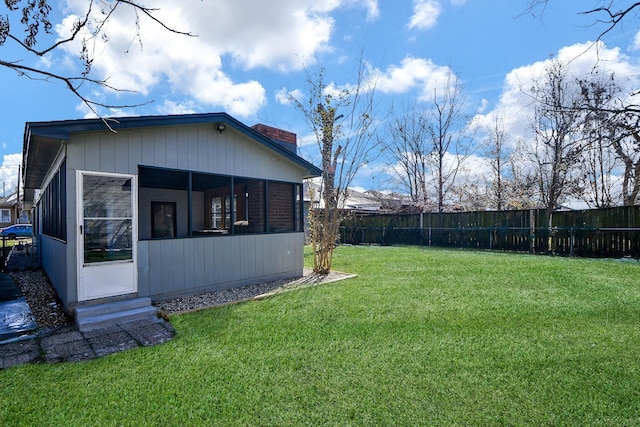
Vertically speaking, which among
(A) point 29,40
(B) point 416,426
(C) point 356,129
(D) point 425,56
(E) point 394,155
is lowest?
(B) point 416,426

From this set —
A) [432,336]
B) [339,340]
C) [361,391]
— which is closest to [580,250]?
[432,336]

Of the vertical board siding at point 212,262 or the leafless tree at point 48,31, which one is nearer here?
the leafless tree at point 48,31

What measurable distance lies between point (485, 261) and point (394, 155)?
14833 millimetres

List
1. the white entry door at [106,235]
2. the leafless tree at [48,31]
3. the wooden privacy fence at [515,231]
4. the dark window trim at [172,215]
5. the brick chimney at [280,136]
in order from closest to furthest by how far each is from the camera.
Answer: the leafless tree at [48,31], the white entry door at [106,235], the wooden privacy fence at [515,231], the brick chimney at [280,136], the dark window trim at [172,215]

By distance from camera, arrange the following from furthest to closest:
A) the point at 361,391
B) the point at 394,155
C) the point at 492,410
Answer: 1. the point at 394,155
2. the point at 361,391
3. the point at 492,410

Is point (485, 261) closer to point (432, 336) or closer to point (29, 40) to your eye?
point (432, 336)

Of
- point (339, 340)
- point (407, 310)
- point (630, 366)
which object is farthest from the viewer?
point (407, 310)

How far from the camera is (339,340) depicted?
12.7 feet

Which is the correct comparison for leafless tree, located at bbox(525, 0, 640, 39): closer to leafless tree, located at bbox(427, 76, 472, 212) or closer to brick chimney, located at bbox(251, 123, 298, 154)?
brick chimney, located at bbox(251, 123, 298, 154)

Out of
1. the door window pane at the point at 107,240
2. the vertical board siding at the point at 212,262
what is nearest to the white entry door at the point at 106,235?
the door window pane at the point at 107,240

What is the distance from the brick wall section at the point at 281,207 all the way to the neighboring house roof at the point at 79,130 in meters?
0.70

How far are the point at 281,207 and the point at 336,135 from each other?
2.39 meters

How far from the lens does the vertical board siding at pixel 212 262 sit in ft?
18.6

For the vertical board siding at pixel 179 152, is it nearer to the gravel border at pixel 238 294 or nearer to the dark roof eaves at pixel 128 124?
the dark roof eaves at pixel 128 124
